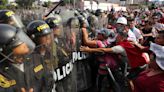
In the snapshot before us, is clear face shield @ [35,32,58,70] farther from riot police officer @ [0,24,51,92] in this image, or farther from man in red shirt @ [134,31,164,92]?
man in red shirt @ [134,31,164,92]

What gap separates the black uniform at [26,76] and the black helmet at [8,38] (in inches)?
9.1

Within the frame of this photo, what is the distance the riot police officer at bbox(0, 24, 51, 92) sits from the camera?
3.11 metres

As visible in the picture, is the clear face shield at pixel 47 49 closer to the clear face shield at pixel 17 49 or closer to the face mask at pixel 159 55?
the clear face shield at pixel 17 49

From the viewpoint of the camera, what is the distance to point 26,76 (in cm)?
324

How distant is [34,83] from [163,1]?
80519 mm

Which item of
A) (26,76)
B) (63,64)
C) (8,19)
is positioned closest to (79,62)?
(8,19)

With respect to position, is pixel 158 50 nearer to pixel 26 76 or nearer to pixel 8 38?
pixel 26 76

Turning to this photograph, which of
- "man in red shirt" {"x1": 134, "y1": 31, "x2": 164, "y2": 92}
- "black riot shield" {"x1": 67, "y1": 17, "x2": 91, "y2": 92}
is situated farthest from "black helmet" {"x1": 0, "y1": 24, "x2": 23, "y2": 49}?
"black riot shield" {"x1": 67, "y1": 17, "x2": 91, "y2": 92}

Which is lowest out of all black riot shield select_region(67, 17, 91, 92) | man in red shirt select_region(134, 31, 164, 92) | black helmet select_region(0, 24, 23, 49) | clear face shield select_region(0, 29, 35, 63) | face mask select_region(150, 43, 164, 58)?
black riot shield select_region(67, 17, 91, 92)

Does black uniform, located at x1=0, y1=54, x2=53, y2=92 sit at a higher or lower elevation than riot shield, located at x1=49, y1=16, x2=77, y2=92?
higher

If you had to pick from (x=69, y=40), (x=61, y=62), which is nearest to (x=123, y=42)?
(x=69, y=40)

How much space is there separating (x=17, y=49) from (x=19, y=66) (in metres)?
0.27

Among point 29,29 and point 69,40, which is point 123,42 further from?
point 29,29

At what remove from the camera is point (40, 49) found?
3.60m
